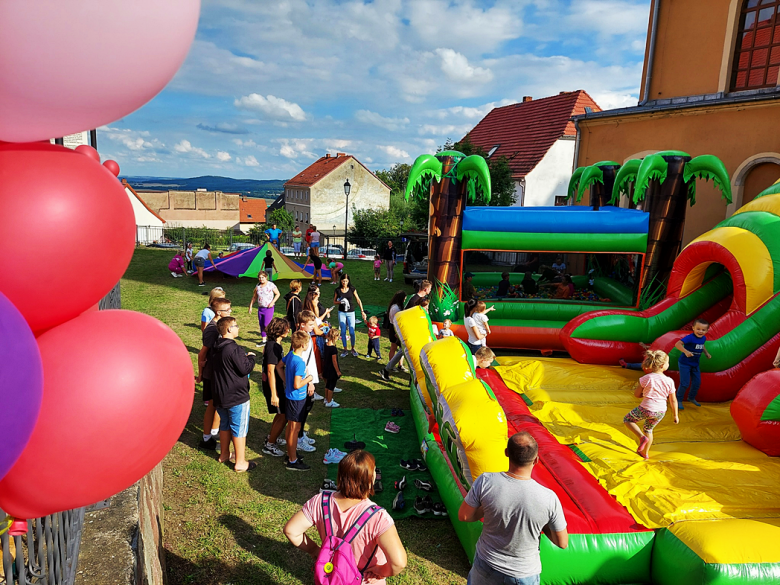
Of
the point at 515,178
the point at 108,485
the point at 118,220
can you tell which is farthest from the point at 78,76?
the point at 515,178

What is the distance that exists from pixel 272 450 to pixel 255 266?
1002 centimetres

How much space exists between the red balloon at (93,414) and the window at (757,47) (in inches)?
563

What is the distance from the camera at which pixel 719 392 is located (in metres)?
6.91

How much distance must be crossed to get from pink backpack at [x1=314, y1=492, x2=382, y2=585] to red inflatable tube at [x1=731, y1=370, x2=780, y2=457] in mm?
4786

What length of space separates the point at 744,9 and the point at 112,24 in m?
15.2

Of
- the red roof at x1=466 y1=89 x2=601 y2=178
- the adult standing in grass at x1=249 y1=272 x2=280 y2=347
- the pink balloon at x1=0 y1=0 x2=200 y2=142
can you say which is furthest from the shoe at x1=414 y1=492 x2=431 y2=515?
the red roof at x1=466 y1=89 x2=601 y2=178

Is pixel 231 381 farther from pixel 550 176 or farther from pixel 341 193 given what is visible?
pixel 341 193

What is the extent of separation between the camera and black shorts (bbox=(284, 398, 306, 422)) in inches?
206

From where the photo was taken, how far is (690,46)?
1338 centimetres

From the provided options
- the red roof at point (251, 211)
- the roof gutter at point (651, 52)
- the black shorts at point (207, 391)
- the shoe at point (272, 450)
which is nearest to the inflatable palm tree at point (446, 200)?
the shoe at point (272, 450)

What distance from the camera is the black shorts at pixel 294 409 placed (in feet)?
17.2

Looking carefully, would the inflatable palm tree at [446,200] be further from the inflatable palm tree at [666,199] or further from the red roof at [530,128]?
the red roof at [530,128]

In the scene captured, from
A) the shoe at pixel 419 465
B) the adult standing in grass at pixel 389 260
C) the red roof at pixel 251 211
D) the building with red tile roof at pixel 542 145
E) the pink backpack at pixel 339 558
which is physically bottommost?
the shoe at pixel 419 465

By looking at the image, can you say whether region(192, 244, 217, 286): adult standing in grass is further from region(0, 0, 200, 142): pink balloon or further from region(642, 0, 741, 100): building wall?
region(0, 0, 200, 142): pink balloon
